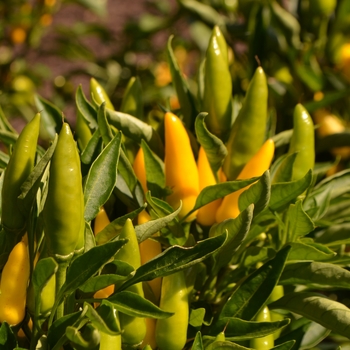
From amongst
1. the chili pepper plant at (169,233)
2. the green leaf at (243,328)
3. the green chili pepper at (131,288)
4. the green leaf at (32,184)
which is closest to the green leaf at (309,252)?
the chili pepper plant at (169,233)

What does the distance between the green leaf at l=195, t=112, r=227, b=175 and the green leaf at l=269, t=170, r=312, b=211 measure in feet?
0.30

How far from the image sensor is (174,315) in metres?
0.69

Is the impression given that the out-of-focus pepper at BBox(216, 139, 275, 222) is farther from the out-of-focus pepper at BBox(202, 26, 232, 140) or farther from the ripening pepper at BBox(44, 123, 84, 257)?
the ripening pepper at BBox(44, 123, 84, 257)

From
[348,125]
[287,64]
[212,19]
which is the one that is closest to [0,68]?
[212,19]

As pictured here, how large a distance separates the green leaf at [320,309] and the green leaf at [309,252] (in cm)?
5

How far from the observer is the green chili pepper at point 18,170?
2.16 ft

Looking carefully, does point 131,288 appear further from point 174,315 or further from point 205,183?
point 205,183

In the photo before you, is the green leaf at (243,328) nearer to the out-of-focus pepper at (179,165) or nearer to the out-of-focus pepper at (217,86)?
the out-of-focus pepper at (179,165)

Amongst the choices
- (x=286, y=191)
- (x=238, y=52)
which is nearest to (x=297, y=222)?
(x=286, y=191)

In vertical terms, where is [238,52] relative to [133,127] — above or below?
below

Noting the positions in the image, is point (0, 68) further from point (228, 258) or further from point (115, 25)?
point (115, 25)

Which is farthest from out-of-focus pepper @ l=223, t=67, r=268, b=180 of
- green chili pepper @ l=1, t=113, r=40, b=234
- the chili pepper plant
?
green chili pepper @ l=1, t=113, r=40, b=234

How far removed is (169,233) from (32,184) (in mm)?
217

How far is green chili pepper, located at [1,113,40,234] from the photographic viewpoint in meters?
0.66
